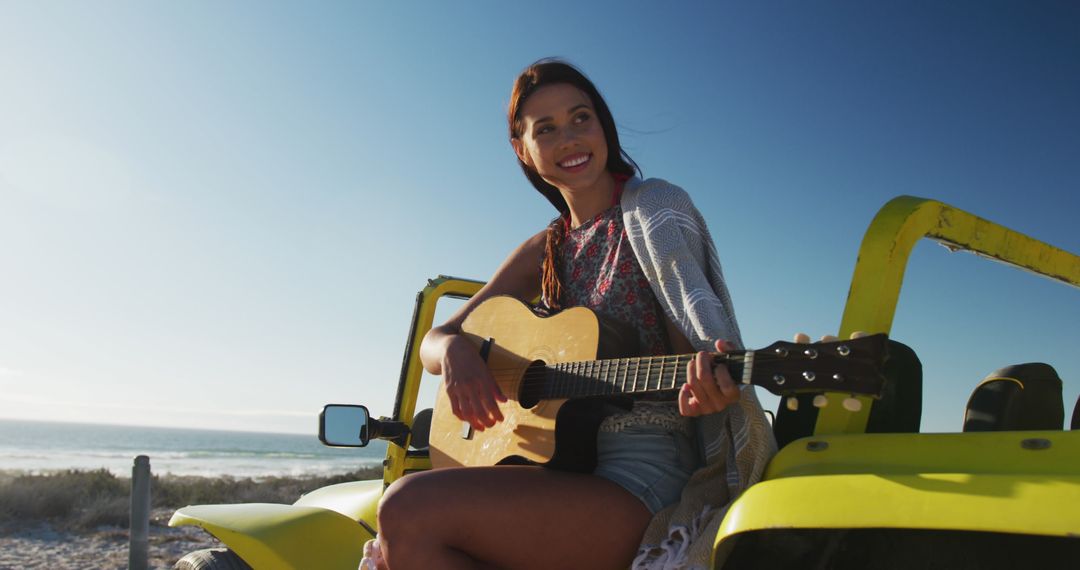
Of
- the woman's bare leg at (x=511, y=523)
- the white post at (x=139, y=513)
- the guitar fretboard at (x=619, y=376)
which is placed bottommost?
the white post at (x=139, y=513)

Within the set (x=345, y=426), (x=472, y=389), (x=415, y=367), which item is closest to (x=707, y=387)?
(x=472, y=389)

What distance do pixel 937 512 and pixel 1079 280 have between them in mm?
1490

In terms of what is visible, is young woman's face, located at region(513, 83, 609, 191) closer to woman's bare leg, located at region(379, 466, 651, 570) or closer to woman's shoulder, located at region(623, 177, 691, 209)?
woman's shoulder, located at region(623, 177, 691, 209)

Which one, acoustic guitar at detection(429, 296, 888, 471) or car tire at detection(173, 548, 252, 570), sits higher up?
acoustic guitar at detection(429, 296, 888, 471)

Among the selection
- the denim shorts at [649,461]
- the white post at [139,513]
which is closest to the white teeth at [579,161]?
the denim shorts at [649,461]

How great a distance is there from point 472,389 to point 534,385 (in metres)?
0.17

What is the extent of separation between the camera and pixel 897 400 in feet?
5.58

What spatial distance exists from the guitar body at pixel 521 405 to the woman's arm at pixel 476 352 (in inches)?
2.2

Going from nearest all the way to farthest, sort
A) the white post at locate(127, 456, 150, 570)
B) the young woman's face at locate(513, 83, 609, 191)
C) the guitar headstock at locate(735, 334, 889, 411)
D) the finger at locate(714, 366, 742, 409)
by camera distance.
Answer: the guitar headstock at locate(735, 334, 889, 411), the finger at locate(714, 366, 742, 409), the young woman's face at locate(513, 83, 609, 191), the white post at locate(127, 456, 150, 570)

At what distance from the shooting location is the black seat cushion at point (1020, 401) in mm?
1730

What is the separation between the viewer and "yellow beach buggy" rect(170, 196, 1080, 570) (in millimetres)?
1115

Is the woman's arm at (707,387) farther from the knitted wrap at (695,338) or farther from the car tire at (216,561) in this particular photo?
the car tire at (216,561)

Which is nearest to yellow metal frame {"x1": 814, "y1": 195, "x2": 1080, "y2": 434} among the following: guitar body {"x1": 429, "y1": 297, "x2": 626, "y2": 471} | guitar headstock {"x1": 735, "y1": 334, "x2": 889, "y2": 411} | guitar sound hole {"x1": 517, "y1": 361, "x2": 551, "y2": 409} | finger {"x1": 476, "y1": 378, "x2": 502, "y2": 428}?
guitar headstock {"x1": 735, "y1": 334, "x2": 889, "y2": 411}

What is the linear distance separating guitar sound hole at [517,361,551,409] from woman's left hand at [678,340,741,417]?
520mm
